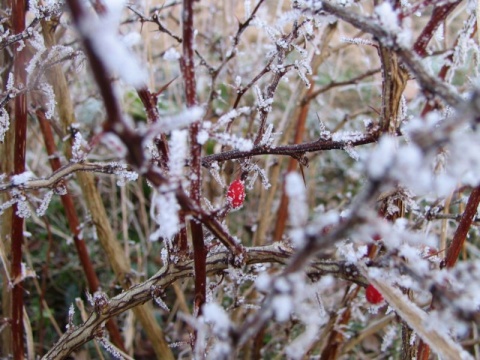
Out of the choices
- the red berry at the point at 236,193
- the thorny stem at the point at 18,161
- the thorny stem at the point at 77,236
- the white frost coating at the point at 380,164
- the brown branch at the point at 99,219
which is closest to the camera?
the white frost coating at the point at 380,164

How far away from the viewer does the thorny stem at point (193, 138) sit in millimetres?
564

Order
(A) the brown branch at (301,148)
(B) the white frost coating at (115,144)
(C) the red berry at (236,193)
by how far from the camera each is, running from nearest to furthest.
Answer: (B) the white frost coating at (115,144) < (A) the brown branch at (301,148) < (C) the red berry at (236,193)

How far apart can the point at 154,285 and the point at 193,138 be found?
37 cm

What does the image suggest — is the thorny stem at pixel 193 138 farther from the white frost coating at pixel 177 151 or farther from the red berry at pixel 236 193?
the red berry at pixel 236 193

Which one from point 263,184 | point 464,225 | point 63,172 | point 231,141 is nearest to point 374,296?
point 464,225

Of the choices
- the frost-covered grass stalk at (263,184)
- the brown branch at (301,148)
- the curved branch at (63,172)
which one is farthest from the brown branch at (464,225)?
the curved branch at (63,172)

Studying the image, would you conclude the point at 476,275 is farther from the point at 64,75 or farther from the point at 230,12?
the point at 230,12

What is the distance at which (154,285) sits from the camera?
888mm

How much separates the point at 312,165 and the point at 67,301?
3.83ft

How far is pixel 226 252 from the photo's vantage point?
→ 2.79ft

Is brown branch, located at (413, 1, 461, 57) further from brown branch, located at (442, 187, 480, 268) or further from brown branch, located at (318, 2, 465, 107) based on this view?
brown branch, located at (442, 187, 480, 268)

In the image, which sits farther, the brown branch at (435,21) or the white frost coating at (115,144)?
the brown branch at (435,21)

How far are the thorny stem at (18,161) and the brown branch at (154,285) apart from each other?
1.06 ft

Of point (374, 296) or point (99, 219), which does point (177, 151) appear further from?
point (99, 219)
